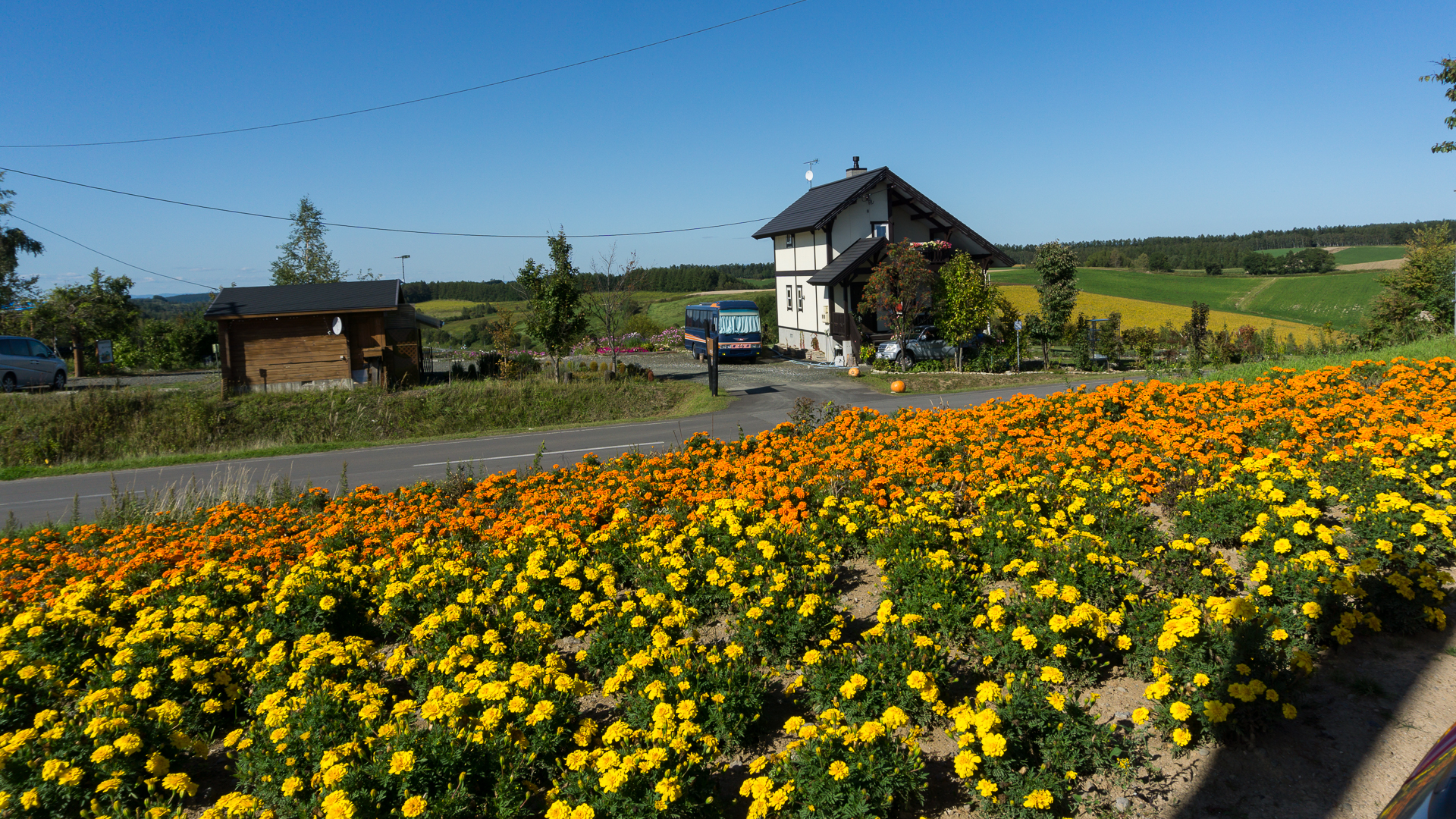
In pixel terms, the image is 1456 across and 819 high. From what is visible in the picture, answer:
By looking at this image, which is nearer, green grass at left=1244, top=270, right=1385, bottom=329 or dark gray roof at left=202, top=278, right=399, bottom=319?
dark gray roof at left=202, top=278, right=399, bottom=319

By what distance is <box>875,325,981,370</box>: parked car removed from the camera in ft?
88.6

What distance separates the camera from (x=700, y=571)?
18.0ft

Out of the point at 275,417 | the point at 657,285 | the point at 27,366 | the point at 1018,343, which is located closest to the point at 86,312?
the point at 27,366

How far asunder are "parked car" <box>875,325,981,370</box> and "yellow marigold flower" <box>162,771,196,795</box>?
81.3 ft

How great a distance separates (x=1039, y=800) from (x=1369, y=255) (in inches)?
3998

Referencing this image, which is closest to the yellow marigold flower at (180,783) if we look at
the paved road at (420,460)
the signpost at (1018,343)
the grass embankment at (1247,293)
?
the paved road at (420,460)

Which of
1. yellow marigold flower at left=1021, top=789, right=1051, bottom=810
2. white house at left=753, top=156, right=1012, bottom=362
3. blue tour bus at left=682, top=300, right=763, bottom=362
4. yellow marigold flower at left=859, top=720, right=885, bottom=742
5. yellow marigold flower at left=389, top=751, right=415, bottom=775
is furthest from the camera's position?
blue tour bus at left=682, top=300, right=763, bottom=362

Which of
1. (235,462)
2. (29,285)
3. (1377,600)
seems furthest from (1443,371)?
(29,285)

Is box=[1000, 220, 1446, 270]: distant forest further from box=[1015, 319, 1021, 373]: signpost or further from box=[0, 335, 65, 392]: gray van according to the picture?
box=[0, 335, 65, 392]: gray van

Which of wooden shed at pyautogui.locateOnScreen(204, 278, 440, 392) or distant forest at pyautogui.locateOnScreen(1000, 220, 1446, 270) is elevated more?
distant forest at pyautogui.locateOnScreen(1000, 220, 1446, 270)

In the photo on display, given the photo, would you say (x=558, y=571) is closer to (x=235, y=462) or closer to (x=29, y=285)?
(x=235, y=462)

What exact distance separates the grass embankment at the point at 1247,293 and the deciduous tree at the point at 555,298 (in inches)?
1505

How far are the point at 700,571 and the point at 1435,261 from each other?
32.3m

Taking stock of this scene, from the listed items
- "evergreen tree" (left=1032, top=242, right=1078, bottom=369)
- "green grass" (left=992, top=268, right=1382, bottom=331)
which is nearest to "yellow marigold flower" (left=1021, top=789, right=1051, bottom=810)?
"evergreen tree" (left=1032, top=242, right=1078, bottom=369)
